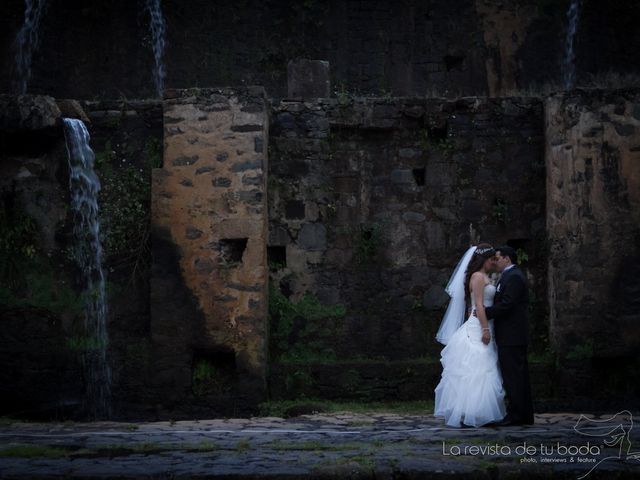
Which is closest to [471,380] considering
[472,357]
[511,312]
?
[472,357]

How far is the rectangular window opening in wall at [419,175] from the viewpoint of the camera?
1008cm

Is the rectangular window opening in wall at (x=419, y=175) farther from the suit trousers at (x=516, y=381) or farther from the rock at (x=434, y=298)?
the suit trousers at (x=516, y=381)

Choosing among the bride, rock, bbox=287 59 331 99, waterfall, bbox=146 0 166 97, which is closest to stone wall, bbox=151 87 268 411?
rock, bbox=287 59 331 99

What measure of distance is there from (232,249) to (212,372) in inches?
54.7

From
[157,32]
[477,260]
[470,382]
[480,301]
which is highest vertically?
[157,32]

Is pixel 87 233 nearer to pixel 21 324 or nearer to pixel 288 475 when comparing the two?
pixel 21 324

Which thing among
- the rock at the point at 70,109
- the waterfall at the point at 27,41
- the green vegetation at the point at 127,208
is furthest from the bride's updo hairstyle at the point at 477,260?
the waterfall at the point at 27,41

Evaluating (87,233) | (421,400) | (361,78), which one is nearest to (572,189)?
(421,400)

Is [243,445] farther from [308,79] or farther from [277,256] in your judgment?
[308,79]

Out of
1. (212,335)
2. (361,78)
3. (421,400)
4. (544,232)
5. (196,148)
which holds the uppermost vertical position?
(361,78)

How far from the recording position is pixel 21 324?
946cm

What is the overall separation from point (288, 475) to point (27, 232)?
600 cm

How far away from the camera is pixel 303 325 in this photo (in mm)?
9820

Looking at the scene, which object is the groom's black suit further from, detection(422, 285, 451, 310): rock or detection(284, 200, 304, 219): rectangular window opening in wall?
detection(284, 200, 304, 219): rectangular window opening in wall
